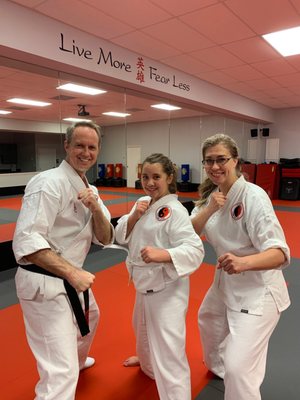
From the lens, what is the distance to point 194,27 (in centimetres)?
373

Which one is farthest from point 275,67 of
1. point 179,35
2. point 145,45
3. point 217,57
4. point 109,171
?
point 109,171

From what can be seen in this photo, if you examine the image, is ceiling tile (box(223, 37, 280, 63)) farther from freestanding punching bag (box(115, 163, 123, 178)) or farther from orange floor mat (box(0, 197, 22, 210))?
orange floor mat (box(0, 197, 22, 210))

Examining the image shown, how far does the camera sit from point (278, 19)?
3578mm

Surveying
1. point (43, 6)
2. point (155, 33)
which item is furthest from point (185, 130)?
point (43, 6)

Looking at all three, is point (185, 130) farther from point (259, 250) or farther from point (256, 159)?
point (259, 250)

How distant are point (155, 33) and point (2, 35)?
1.87 m

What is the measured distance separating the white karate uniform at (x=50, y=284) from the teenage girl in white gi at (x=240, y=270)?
0.72m

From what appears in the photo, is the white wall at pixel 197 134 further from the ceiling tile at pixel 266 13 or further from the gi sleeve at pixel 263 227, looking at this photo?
the gi sleeve at pixel 263 227

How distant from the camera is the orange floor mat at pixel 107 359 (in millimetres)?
1846

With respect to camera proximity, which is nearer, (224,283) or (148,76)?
(224,283)

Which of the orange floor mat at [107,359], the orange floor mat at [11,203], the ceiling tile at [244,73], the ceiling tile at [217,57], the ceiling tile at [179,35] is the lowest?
the orange floor mat at [107,359]

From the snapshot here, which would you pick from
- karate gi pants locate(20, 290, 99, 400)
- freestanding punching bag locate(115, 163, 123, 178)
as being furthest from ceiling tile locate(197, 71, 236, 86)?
karate gi pants locate(20, 290, 99, 400)

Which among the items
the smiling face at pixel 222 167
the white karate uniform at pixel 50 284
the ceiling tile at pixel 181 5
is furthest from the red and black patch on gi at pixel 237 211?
the ceiling tile at pixel 181 5

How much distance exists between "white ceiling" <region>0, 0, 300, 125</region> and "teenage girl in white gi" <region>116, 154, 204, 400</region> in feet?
8.06
